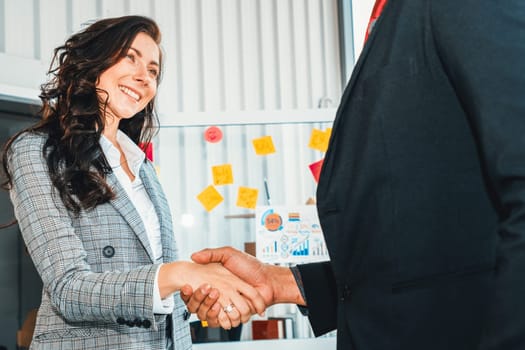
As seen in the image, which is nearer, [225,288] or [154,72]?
[225,288]

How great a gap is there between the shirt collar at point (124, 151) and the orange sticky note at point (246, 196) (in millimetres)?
1004

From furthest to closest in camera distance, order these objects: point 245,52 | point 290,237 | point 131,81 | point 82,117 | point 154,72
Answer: point 245,52
point 290,237
point 154,72
point 131,81
point 82,117

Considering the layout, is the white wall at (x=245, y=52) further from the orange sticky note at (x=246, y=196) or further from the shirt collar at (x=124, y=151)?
the shirt collar at (x=124, y=151)

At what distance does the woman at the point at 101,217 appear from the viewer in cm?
149

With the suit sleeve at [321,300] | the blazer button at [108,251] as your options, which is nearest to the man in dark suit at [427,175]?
the suit sleeve at [321,300]

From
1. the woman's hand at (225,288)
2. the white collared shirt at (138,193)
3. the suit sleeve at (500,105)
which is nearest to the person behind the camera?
the suit sleeve at (500,105)

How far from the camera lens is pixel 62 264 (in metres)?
1.51

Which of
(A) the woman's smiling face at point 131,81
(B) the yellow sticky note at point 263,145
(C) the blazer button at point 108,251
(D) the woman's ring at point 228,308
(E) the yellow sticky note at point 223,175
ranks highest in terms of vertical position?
(A) the woman's smiling face at point 131,81

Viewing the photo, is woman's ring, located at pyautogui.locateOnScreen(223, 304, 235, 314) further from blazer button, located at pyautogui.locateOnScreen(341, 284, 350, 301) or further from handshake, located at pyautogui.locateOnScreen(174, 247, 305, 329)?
blazer button, located at pyautogui.locateOnScreen(341, 284, 350, 301)

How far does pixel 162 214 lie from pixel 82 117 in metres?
0.39

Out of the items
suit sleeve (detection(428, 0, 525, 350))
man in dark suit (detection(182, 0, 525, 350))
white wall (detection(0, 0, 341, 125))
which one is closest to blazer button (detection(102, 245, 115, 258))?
man in dark suit (detection(182, 0, 525, 350))

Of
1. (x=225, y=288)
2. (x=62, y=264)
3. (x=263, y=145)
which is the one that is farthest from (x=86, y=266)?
(x=263, y=145)

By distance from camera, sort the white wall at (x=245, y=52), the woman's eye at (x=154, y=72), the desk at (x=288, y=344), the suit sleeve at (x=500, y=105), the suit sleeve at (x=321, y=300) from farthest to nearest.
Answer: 1. the white wall at (x=245, y=52)
2. the desk at (x=288, y=344)
3. the woman's eye at (x=154, y=72)
4. the suit sleeve at (x=321, y=300)
5. the suit sleeve at (x=500, y=105)

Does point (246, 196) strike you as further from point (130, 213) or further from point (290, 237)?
point (130, 213)
